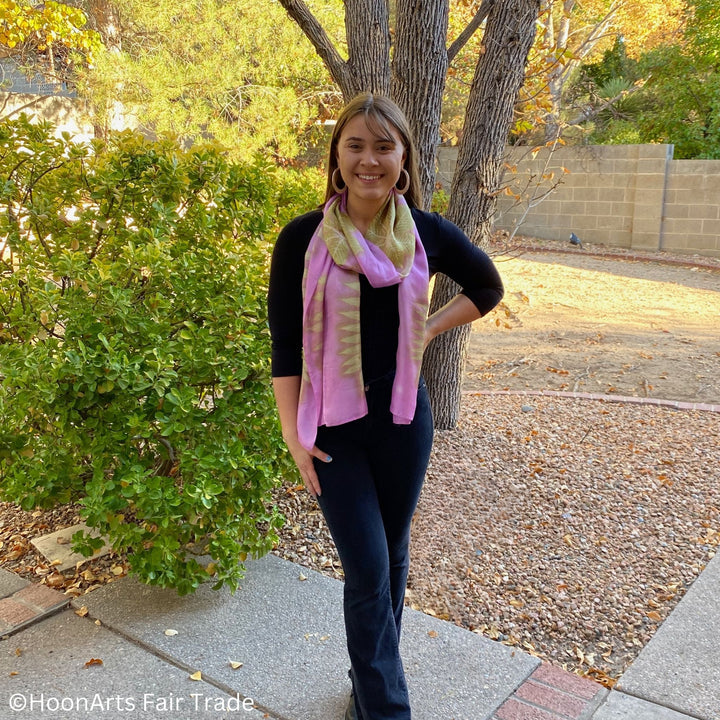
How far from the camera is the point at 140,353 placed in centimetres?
297

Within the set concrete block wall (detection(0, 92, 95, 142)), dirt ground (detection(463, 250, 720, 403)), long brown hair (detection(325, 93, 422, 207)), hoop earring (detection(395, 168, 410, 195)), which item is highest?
concrete block wall (detection(0, 92, 95, 142))

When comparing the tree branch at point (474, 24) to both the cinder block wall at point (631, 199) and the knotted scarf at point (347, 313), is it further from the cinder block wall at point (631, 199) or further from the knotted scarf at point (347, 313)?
the cinder block wall at point (631, 199)

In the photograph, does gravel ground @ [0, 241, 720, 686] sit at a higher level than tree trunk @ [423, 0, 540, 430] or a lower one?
lower

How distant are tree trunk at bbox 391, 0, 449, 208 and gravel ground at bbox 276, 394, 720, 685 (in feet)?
5.63

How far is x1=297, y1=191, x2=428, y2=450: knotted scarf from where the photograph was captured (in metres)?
2.08

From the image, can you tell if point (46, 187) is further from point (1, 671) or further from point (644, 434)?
point (644, 434)

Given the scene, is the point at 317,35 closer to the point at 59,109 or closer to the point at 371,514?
the point at 371,514

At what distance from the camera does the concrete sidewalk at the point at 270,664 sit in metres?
2.57

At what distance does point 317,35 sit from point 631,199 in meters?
10.6

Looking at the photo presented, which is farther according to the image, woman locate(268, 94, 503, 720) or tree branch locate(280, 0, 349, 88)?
tree branch locate(280, 0, 349, 88)

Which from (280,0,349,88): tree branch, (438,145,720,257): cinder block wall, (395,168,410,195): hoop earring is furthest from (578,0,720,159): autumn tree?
(395,168,410,195): hoop earring

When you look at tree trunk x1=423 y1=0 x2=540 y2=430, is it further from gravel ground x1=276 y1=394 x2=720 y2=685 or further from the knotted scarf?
the knotted scarf

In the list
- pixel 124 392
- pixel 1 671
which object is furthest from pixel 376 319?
pixel 1 671

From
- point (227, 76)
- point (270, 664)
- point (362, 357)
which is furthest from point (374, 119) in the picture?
point (227, 76)
